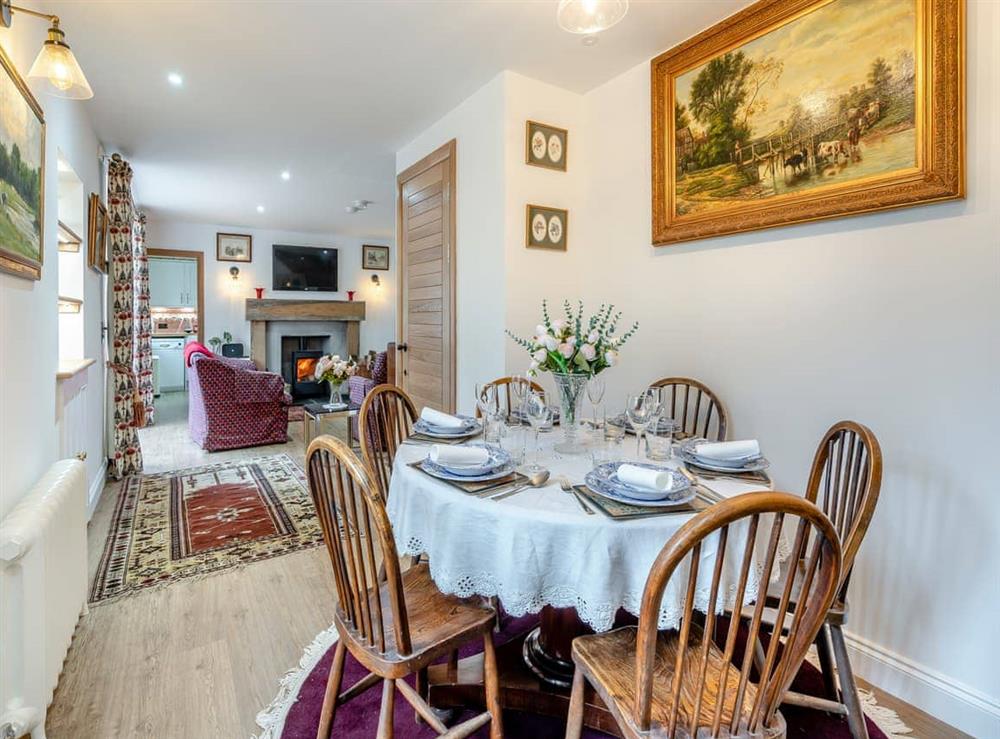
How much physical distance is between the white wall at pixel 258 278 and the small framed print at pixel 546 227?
6022 millimetres

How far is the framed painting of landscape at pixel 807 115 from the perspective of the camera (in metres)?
1.66

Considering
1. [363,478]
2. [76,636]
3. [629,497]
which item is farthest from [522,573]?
[76,636]

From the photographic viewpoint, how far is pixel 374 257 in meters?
8.54

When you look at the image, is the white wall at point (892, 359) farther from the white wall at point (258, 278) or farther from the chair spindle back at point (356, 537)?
the white wall at point (258, 278)

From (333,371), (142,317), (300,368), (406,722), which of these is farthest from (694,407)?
(300,368)

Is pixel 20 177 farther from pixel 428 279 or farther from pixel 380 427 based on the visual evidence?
pixel 428 279

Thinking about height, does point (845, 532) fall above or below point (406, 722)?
above

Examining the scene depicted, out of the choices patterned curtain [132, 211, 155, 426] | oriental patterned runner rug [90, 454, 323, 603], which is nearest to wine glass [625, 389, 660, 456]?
oriental patterned runner rug [90, 454, 323, 603]

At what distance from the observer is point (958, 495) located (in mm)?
1670

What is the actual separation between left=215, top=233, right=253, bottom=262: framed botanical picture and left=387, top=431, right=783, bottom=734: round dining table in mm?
7141

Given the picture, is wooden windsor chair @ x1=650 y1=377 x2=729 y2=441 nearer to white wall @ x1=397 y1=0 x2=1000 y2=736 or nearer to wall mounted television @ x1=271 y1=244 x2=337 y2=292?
white wall @ x1=397 y1=0 x2=1000 y2=736

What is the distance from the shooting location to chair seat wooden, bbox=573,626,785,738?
3.30 ft

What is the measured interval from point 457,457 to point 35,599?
1190mm

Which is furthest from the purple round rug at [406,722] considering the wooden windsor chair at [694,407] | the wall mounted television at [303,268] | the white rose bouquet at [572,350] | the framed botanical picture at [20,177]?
the wall mounted television at [303,268]
